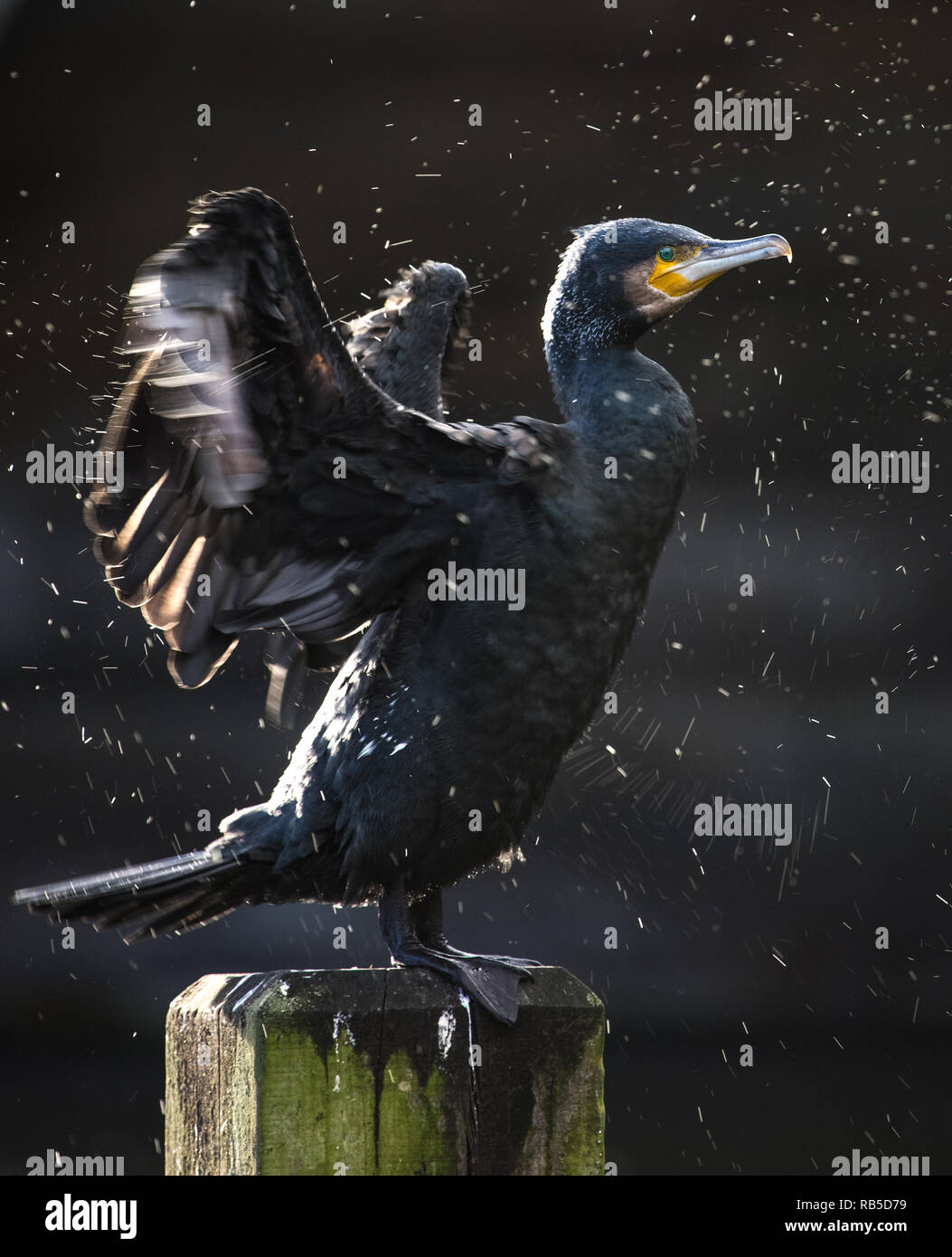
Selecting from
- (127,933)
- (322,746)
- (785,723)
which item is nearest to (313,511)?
(322,746)

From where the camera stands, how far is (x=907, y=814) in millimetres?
3844

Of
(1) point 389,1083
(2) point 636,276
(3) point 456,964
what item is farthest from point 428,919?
(2) point 636,276

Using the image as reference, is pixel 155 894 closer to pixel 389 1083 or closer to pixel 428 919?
pixel 428 919

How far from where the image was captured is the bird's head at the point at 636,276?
2.67 meters

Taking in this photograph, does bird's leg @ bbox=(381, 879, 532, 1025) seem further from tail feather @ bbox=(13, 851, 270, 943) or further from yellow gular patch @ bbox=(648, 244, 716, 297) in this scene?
yellow gular patch @ bbox=(648, 244, 716, 297)

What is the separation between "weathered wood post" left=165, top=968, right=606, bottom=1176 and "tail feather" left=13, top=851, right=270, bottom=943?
0.47 metres

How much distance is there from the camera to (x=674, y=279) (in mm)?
2672

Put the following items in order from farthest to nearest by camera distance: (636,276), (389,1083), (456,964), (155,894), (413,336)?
(413,336), (636,276), (155,894), (456,964), (389,1083)

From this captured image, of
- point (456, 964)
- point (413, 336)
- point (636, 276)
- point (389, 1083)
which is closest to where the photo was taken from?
point (389, 1083)

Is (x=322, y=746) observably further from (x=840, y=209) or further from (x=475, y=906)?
(x=840, y=209)

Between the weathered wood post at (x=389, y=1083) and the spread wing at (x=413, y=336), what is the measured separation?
1.55 m

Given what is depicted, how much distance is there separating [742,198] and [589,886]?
1.79 m

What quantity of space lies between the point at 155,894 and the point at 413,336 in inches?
54.0

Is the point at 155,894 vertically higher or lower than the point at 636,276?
lower
